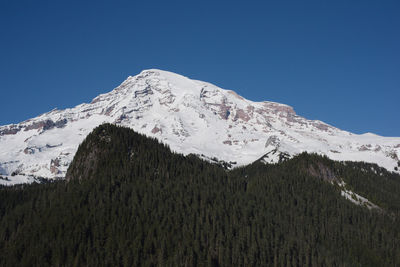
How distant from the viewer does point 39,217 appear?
196m

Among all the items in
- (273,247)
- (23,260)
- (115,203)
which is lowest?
(23,260)

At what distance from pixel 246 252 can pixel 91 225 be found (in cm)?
6335

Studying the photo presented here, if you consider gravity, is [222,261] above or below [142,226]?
below

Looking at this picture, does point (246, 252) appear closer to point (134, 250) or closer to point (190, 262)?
point (190, 262)

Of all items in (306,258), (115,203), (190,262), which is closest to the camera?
(190,262)

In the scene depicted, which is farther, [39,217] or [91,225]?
[39,217]

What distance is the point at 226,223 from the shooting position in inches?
7751

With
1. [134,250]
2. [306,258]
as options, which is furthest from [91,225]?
[306,258]

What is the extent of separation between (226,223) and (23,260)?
8319cm

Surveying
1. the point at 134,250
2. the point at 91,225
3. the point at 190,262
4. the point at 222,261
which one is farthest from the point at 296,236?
the point at 91,225

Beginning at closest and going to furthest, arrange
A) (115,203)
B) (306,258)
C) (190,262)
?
(190,262)
(306,258)
(115,203)

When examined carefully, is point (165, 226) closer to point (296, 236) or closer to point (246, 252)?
point (246, 252)

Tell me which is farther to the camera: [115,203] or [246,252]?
[115,203]

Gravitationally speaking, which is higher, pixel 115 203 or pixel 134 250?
pixel 115 203
